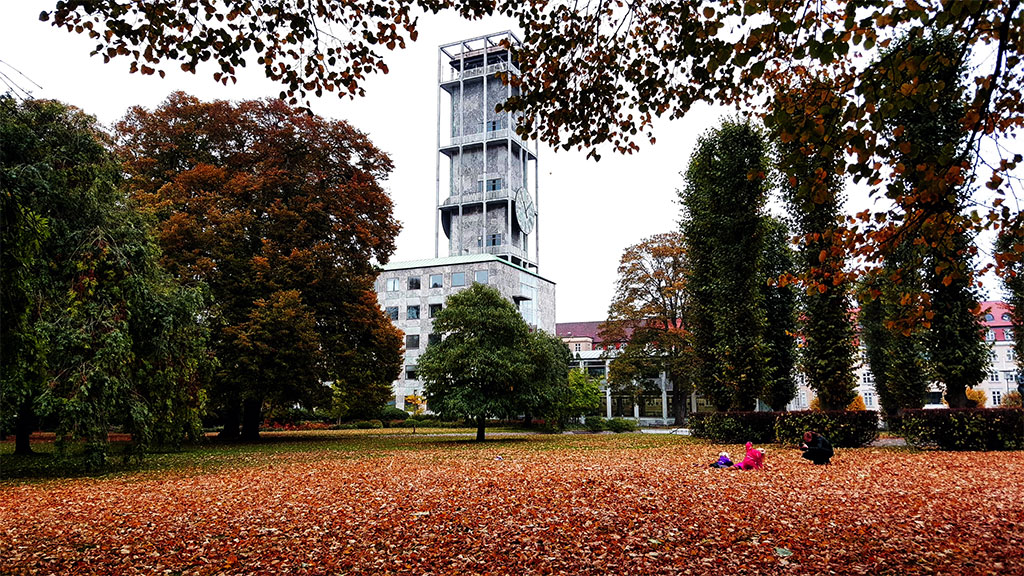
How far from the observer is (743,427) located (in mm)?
24281

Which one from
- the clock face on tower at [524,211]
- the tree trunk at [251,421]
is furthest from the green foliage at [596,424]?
the clock face on tower at [524,211]

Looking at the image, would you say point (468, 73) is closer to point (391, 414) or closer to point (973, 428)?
point (391, 414)

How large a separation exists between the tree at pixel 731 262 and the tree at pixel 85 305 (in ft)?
62.6

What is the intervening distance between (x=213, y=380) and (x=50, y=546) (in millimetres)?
17755

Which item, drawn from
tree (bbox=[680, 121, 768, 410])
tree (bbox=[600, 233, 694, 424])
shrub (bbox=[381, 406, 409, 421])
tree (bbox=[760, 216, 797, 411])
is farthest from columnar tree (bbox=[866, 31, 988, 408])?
shrub (bbox=[381, 406, 409, 421])

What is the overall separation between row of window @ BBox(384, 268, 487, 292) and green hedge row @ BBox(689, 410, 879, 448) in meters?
41.1

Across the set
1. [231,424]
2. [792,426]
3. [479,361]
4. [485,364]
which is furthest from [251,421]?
[792,426]

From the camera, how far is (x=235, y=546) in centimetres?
756

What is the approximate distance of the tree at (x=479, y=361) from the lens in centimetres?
2673

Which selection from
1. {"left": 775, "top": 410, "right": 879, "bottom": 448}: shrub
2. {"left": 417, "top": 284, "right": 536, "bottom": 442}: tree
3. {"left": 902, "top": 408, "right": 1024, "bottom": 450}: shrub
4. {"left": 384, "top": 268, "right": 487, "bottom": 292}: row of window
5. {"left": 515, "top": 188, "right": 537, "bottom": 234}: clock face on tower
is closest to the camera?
{"left": 902, "top": 408, "right": 1024, "bottom": 450}: shrub

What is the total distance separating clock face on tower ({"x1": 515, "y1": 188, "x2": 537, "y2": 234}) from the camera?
71.5 meters

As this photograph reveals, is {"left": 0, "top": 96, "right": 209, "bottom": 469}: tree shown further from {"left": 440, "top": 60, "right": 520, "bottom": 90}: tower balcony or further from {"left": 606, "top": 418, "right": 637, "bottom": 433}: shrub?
{"left": 440, "top": 60, "right": 520, "bottom": 90}: tower balcony

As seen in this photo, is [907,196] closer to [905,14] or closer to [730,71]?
[905,14]

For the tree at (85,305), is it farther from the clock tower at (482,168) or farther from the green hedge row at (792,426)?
the clock tower at (482,168)
